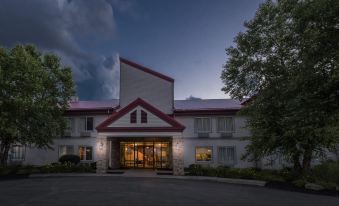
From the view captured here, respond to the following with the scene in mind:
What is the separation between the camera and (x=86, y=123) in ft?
105

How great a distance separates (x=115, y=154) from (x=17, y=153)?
1294 centimetres

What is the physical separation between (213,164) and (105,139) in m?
11.8

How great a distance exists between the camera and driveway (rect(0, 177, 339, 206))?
47.4 ft

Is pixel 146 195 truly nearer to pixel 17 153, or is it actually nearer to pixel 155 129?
pixel 155 129

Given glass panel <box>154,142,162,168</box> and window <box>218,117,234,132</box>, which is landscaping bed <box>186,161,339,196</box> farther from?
glass panel <box>154,142,162,168</box>

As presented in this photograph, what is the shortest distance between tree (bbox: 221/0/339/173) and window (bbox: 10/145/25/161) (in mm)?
25581

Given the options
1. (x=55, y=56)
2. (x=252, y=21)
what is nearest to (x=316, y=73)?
(x=252, y=21)

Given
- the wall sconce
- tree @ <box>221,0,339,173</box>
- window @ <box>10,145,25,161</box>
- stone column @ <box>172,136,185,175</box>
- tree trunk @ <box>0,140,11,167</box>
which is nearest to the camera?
tree @ <box>221,0,339,173</box>

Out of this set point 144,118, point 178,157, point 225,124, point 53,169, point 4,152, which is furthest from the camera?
point 225,124

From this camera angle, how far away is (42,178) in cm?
2392

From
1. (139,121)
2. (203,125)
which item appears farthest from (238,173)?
(139,121)

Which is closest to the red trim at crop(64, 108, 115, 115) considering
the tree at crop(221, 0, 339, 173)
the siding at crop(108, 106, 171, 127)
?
the siding at crop(108, 106, 171, 127)

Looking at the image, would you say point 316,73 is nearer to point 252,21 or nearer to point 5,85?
point 252,21

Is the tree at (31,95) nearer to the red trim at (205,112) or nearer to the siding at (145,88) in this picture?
the siding at (145,88)
